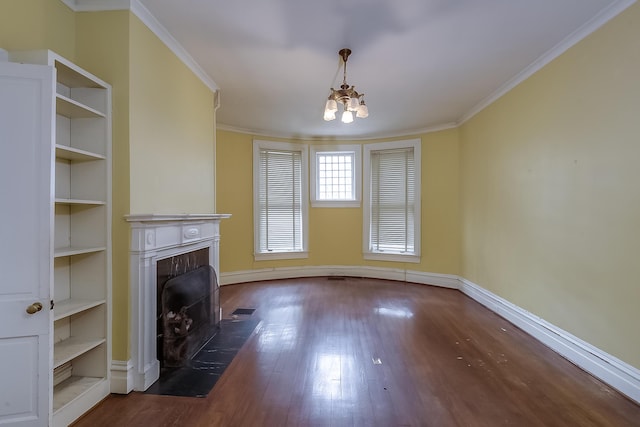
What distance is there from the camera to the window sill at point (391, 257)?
16.7 feet

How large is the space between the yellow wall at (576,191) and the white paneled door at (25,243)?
3527 mm

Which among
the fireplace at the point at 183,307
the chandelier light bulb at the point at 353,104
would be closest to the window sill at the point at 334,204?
the fireplace at the point at 183,307

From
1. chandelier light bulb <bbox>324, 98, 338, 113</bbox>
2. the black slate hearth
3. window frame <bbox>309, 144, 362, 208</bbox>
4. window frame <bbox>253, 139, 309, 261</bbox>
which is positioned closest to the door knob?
the black slate hearth

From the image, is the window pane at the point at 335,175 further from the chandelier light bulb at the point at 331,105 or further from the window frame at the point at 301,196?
the chandelier light bulb at the point at 331,105

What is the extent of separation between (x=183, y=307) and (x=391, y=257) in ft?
12.2

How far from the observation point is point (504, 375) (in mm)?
2244

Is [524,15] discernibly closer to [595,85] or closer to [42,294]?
[595,85]

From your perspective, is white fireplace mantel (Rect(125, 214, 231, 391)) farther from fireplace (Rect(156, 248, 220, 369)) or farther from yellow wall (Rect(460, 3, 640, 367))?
yellow wall (Rect(460, 3, 640, 367))

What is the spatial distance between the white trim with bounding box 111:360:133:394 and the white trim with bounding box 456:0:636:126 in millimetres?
4193

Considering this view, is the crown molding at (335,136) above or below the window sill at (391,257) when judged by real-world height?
above

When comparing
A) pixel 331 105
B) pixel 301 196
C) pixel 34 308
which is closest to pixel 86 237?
pixel 34 308

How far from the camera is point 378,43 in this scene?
8.11 ft

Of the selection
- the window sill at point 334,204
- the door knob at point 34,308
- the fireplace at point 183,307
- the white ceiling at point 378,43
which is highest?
the white ceiling at point 378,43

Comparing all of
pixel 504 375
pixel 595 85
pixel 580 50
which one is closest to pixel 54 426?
pixel 504 375
